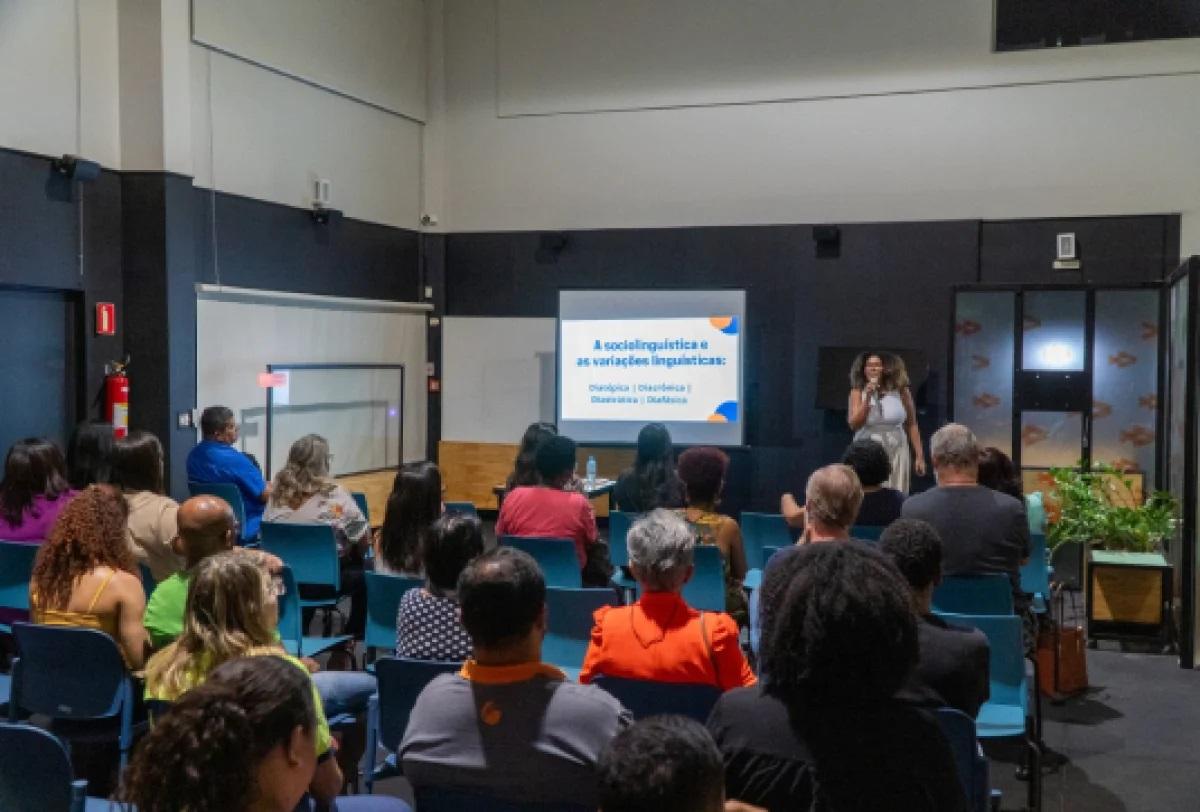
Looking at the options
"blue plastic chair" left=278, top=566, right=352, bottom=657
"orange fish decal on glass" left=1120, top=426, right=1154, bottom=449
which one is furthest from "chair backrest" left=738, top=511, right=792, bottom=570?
"orange fish decal on glass" left=1120, top=426, right=1154, bottom=449

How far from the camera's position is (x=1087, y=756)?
4301 millimetres

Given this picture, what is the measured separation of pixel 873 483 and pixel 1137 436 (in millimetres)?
5912

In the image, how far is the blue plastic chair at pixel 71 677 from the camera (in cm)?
313

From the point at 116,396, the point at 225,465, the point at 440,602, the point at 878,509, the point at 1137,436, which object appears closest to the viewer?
the point at 440,602

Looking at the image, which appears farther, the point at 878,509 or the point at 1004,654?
the point at 878,509

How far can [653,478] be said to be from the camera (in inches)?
222

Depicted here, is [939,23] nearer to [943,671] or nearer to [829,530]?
[829,530]

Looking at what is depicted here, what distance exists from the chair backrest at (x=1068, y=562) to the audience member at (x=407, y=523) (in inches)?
192

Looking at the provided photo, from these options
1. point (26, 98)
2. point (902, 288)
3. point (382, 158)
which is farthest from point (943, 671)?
point (382, 158)

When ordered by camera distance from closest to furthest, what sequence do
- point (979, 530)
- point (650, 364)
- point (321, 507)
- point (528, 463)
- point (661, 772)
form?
point (661, 772) < point (979, 530) < point (321, 507) < point (528, 463) < point (650, 364)

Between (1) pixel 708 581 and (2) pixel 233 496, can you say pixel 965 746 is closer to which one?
(1) pixel 708 581

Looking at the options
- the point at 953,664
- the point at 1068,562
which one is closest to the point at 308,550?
the point at 953,664

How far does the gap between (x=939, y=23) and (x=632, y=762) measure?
8.96 metres

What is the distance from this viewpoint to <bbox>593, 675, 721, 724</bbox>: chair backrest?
105 inches
